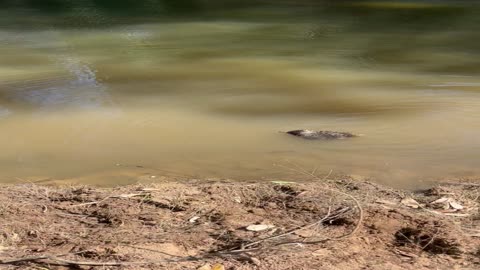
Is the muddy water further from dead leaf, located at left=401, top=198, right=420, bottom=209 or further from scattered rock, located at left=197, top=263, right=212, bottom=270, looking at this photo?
scattered rock, located at left=197, top=263, right=212, bottom=270

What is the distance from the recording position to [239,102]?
7035mm

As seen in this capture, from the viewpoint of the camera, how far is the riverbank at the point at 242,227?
9.71ft

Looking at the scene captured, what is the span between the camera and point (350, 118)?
20.5 ft

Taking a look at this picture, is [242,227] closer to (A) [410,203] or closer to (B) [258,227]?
(B) [258,227]

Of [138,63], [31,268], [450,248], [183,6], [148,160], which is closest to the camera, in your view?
[31,268]

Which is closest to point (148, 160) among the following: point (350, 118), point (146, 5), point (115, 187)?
point (115, 187)

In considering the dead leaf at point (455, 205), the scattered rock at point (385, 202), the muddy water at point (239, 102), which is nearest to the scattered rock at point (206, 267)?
the scattered rock at point (385, 202)

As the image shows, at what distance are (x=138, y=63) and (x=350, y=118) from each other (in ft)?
13.7

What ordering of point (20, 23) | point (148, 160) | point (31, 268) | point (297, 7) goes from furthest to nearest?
point (297, 7), point (20, 23), point (148, 160), point (31, 268)

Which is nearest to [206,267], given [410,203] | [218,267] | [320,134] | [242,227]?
[218,267]

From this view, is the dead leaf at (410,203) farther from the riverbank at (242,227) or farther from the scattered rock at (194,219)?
the scattered rock at (194,219)

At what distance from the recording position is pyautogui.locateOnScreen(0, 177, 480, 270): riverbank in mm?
2959

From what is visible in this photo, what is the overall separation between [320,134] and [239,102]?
1.61 metres

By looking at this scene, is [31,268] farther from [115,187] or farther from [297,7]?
[297,7]
